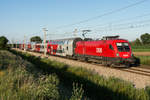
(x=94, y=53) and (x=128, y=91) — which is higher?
(x=94, y=53)

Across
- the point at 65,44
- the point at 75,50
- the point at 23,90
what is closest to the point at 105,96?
the point at 23,90

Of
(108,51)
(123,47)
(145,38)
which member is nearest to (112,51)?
(108,51)

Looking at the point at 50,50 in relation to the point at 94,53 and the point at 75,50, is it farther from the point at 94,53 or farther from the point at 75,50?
the point at 94,53

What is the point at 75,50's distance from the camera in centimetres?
2541

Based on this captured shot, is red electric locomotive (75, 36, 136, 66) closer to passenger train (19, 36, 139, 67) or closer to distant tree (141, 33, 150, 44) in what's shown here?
passenger train (19, 36, 139, 67)

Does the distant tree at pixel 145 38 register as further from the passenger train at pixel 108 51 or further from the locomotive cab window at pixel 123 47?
the locomotive cab window at pixel 123 47

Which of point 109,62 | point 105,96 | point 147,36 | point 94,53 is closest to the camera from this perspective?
point 105,96

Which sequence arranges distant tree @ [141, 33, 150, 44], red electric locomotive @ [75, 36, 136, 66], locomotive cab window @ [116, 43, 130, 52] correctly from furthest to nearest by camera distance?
distant tree @ [141, 33, 150, 44] → locomotive cab window @ [116, 43, 130, 52] → red electric locomotive @ [75, 36, 136, 66]

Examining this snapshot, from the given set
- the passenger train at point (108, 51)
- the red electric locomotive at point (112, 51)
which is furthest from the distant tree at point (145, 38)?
the red electric locomotive at point (112, 51)

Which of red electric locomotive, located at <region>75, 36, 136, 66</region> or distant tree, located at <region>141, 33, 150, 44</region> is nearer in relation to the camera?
red electric locomotive, located at <region>75, 36, 136, 66</region>

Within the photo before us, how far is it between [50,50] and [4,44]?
68.3ft

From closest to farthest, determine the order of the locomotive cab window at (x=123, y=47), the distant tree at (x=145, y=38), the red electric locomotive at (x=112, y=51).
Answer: the red electric locomotive at (x=112, y=51), the locomotive cab window at (x=123, y=47), the distant tree at (x=145, y=38)

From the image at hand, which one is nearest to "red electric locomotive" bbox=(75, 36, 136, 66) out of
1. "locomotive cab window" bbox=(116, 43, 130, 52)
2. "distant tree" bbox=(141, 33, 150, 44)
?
"locomotive cab window" bbox=(116, 43, 130, 52)

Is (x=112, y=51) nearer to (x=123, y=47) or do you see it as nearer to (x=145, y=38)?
(x=123, y=47)
